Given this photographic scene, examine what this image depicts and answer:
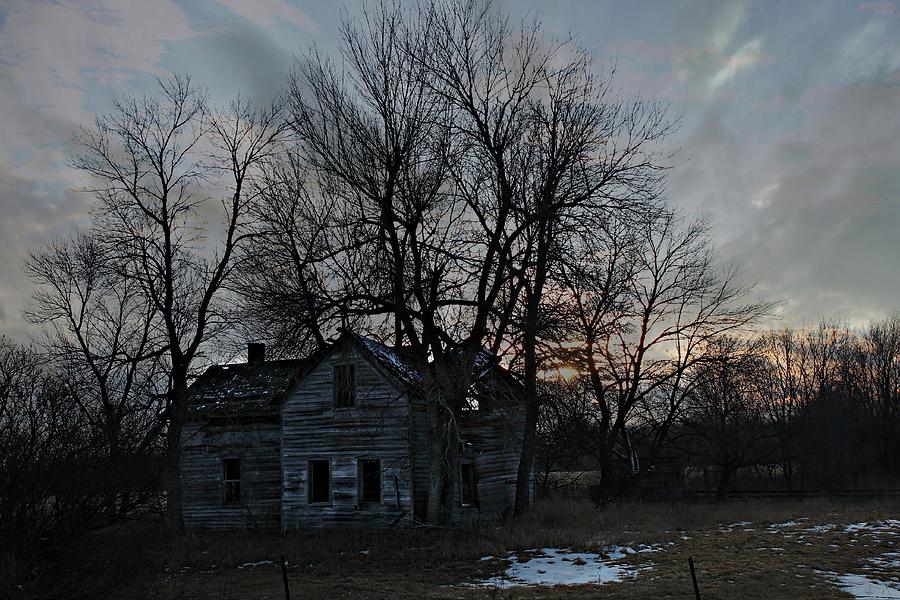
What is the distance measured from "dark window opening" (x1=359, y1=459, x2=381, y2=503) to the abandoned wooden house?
0.03m

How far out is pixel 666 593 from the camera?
40.2 feet

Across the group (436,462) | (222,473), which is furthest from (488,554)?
(222,473)

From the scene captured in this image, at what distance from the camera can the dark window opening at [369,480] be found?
23.0 meters

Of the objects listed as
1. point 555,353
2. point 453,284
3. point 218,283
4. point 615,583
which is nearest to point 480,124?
point 453,284

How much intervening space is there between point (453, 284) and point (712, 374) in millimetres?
16943

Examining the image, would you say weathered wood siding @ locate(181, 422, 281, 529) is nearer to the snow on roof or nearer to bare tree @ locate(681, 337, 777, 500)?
the snow on roof

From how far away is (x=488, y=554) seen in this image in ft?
57.1

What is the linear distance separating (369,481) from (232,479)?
561cm

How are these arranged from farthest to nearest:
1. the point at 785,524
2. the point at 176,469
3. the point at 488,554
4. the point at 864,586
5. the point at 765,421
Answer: the point at 765,421 < the point at 176,469 < the point at 785,524 < the point at 488,554 < the point at 864,586

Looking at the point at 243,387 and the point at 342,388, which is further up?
the point at 243,387

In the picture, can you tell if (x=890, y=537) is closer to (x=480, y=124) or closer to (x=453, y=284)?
(x=453, y=284)

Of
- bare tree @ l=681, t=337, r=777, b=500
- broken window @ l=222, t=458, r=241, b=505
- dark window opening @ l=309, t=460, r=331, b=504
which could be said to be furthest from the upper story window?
bare tree @ l=681, t=337, r=777, b=500

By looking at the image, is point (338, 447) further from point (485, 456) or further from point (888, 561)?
point (888, 561)

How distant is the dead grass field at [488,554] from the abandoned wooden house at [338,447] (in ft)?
3.76
